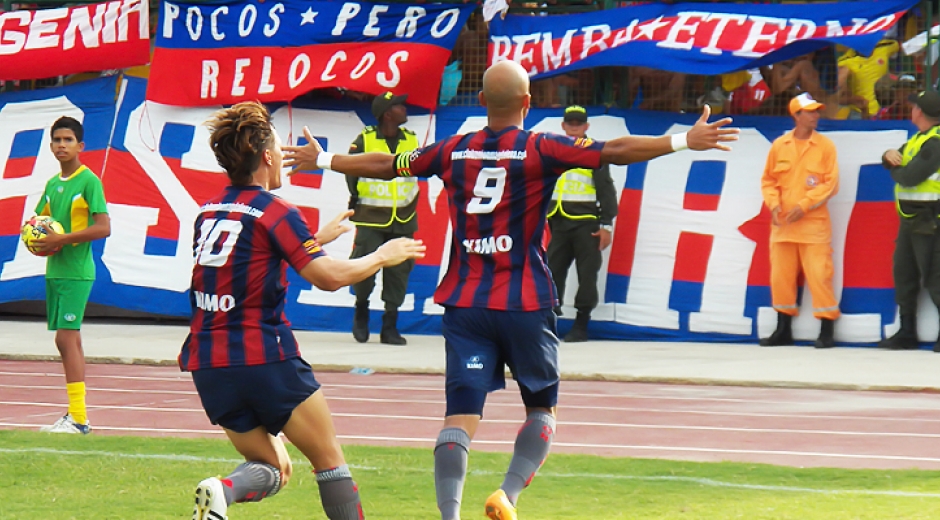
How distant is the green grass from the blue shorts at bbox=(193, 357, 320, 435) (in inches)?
61.4

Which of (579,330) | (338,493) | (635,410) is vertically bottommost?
(579,330)

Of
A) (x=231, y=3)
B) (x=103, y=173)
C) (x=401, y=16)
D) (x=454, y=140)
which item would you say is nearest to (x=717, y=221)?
(x=401, y=16)

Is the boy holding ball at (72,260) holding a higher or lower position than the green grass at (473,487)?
higher

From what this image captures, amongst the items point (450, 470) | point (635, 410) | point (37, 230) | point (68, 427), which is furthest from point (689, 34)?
point (450, 470)

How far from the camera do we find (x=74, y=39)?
710 inches

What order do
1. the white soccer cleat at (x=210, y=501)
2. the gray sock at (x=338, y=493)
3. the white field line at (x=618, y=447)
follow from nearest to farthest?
the white soccer cleat at (x=210, y=501) < the gray sock at (x=338, y=493) < the white field line at (x=618, y=447)

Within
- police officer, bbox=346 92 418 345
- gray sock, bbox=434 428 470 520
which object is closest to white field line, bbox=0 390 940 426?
police officer, bbox=346 92 418 345

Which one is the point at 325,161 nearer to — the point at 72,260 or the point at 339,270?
the point at 339,270

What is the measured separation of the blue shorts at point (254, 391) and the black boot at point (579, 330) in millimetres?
10192

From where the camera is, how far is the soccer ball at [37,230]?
31.5ft

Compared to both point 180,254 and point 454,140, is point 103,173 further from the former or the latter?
point 454,140

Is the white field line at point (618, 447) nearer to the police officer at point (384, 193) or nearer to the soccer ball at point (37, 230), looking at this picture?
the soccer ball at point (37, 230)

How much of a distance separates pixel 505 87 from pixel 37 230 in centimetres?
449

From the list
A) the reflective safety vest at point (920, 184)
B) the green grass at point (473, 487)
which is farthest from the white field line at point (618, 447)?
the reflective safety vest at point (920, 184)
